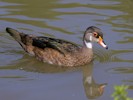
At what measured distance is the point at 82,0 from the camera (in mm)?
14188

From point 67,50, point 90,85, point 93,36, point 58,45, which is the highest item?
point 93,36

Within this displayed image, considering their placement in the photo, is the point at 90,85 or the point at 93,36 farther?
the point at 93,36

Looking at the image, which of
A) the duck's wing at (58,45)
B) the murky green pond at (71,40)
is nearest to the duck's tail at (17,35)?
the murky green pond at (71,40)

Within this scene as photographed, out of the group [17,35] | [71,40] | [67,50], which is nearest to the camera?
[67,50]

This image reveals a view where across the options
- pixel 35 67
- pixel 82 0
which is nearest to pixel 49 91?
pixel 35 67

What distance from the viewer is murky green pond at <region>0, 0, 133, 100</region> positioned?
8945 millimetres

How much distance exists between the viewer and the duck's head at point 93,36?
10.4 metres

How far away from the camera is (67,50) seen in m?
10.4

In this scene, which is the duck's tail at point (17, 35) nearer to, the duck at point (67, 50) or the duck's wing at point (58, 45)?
the duck at point (67, 50)

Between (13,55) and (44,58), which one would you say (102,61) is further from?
(13,55)

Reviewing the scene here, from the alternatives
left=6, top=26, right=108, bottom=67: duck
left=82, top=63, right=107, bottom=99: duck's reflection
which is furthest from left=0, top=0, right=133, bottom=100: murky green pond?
left=6, top=26, right=108, bottom=67: duck

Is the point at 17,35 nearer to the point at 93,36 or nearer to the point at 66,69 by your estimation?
the point at 66,69

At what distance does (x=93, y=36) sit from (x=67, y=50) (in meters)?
0.61

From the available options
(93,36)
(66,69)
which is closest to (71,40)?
(93,36)
